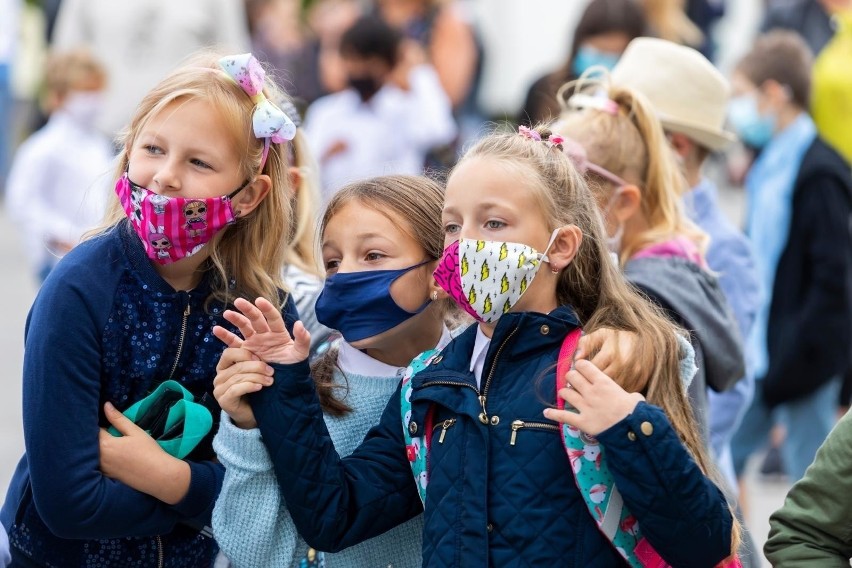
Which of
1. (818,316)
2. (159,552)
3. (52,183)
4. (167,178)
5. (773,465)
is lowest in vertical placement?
(773,465)

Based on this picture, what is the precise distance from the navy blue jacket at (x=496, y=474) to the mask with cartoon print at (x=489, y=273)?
45 mm

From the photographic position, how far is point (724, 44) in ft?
48.7

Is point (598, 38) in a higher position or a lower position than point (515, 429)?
lower

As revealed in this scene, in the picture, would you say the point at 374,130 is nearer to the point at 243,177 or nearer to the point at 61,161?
the point at 61,161

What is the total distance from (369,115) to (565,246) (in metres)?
5.81

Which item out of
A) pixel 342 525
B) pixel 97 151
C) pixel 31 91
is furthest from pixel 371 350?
pixel 31 91

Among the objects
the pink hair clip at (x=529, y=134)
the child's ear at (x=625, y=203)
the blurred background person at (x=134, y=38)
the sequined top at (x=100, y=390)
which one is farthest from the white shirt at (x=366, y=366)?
the blurred background person at (x=134, y=38)

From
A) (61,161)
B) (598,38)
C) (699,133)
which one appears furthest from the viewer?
(61,161)

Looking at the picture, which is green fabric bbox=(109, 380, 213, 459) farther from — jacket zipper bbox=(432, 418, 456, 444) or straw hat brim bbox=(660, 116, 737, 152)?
straw hat brim bbox=(660, 116, 737, 152)

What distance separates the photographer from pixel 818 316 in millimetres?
6180

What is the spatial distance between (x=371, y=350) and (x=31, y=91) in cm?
1200

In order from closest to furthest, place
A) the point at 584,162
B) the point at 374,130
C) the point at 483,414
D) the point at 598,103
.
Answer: the point at 483,414, the point at 584,162, the point at 598,103, the point at 374,130

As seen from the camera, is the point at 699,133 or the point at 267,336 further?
the point at 699,133

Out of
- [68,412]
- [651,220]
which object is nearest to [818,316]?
[651,220]
